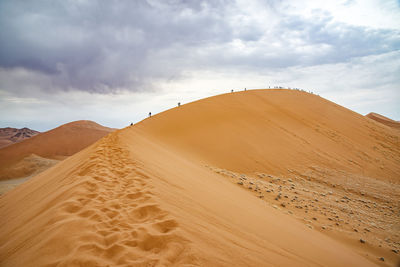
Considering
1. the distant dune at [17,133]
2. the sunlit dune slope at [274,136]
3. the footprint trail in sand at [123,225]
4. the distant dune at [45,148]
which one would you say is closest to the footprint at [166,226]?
the footprint trail in sand at [123,225]

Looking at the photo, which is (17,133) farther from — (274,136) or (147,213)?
(147,213)

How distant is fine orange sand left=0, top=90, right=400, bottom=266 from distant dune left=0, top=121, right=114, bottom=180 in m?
13.7

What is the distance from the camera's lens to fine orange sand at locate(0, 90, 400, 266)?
171 cm

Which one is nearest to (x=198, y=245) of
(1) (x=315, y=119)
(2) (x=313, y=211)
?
(2) (x=313, y=211)

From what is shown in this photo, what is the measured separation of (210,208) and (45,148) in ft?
93.3

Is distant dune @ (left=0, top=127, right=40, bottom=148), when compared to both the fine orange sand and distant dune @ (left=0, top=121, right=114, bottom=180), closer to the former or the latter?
distant dune @ (left=0, top=121, right=114, bottom=180)

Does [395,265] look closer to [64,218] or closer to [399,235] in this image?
[399,235]

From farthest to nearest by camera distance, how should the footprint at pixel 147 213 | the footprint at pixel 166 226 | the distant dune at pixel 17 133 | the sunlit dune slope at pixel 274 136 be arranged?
1. the distant dune at pixel 17 133
2. the sunlit dune slope at pixel 274 136
3. the footprint at pixel 147 213
4. the footprint at pixel 166 226

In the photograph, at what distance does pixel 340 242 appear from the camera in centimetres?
382

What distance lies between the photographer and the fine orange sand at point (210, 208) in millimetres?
1714

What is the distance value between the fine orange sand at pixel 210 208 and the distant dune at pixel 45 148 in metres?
13.7

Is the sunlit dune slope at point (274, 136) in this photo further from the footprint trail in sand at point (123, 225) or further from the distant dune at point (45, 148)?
the distant dune at point (45, 148)

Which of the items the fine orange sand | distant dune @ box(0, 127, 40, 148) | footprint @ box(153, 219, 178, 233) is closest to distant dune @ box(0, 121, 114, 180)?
the fine orange sand

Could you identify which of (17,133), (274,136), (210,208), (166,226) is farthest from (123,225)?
(17,133)
